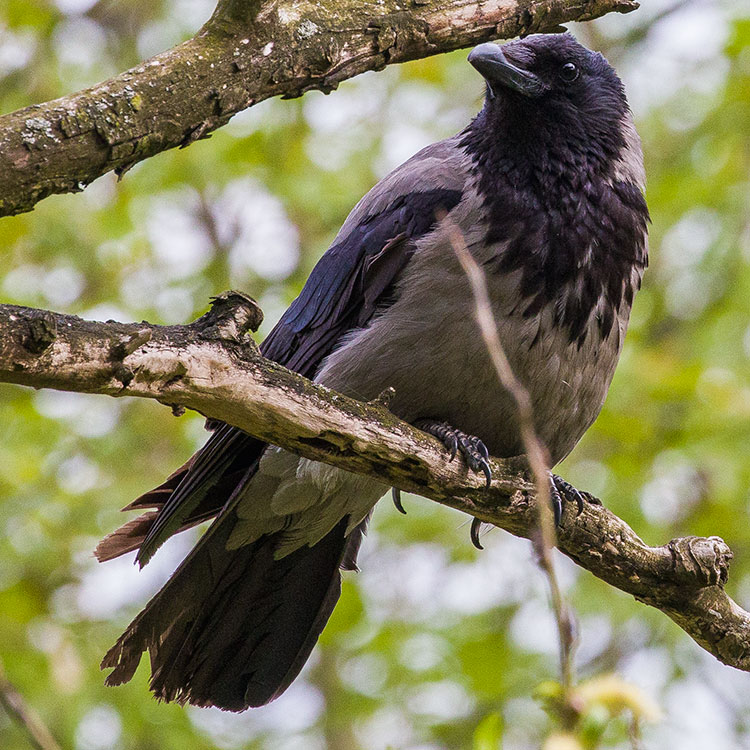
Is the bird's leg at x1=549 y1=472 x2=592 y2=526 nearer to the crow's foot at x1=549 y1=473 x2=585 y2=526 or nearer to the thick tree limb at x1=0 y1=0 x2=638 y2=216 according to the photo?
the crow's foot at x1=549 y1=473 x2=585 y2=526

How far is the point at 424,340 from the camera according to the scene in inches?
150

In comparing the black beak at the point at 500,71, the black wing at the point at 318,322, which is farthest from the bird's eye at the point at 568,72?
the black wing at the point at 318,322

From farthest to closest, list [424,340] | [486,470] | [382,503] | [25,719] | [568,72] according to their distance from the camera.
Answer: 1. [382,503]
2. [568,72]
3. [424,340]
4. [486,470]
5. [25,719]

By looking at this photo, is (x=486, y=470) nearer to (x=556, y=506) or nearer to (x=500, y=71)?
(x=556, y=506)

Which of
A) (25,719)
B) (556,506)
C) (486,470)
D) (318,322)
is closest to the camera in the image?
(25,719)

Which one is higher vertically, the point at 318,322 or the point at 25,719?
the point at 25,719

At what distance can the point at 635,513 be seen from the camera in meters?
6.53

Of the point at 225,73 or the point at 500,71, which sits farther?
the point at 500,71

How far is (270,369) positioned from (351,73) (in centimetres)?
99

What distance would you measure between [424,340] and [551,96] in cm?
120

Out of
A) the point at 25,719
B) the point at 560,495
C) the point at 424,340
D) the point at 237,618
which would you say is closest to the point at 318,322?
the point at 424,340

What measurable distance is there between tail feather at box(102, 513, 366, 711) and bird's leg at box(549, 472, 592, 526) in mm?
1087

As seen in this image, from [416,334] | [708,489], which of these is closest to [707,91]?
[708,489]

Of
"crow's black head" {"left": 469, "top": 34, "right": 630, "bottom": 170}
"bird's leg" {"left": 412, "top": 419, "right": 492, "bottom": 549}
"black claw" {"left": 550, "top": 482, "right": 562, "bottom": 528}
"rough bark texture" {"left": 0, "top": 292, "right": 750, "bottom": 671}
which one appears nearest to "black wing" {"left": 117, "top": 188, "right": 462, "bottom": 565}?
"crow's black head" {"left": 469, "top": 34, "right": 630, "bottom": 170}
